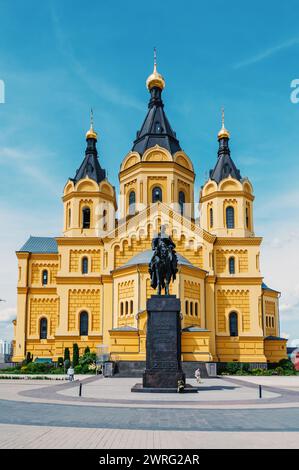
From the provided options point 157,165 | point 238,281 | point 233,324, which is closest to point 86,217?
point 157,165

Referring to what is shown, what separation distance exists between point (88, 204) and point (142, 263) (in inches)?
411

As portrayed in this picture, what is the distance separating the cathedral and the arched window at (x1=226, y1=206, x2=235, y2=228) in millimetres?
99

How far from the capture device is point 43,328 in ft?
172

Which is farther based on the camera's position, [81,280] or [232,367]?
[81,280]

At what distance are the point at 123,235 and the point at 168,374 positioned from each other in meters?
27.5

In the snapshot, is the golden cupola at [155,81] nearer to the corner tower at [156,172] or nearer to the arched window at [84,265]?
the corner tower at [156,172]

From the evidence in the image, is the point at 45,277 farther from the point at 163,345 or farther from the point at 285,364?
the point at 163,345

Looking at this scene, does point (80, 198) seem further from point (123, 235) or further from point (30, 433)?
point (30, 433)

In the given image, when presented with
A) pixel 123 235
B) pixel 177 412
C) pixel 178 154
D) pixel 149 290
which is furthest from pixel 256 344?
pixel 177 412

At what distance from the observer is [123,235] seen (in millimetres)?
49406

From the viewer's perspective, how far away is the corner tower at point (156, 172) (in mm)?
52656

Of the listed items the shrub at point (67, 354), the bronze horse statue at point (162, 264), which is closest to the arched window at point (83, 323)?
the shrub at point (67, 354)

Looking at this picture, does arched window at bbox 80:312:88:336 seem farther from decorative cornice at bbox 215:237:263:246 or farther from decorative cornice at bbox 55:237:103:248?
decorative cornice at bbox 215:237:263:246

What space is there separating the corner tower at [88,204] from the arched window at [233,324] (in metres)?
14.7
